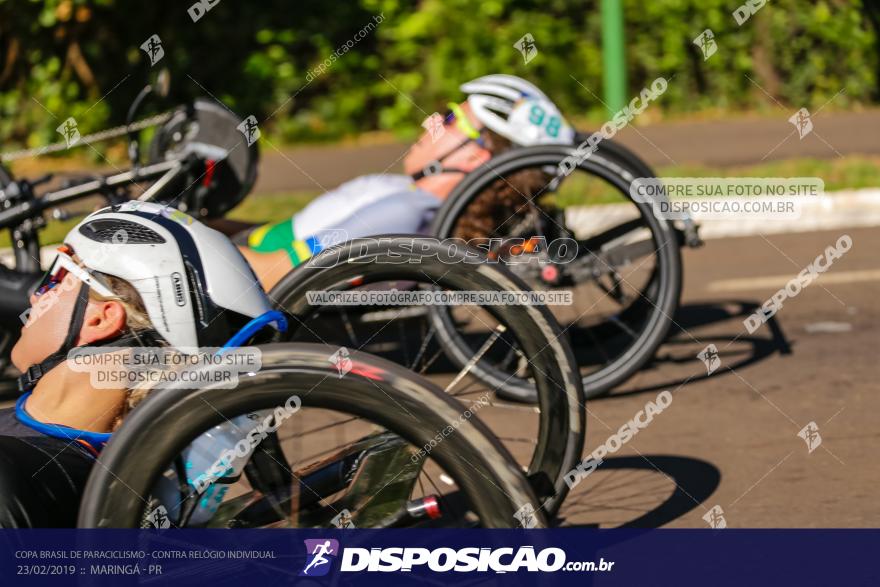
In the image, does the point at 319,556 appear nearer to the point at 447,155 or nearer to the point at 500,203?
the point at 500,203

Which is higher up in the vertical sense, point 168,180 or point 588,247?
point 168,180

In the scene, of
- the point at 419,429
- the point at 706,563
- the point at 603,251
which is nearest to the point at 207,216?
the point at 603,251

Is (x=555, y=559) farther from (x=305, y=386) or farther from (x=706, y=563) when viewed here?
(x=706, y=563)

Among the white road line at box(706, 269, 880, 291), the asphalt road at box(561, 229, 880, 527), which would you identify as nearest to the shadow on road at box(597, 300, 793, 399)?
the asphalt road at box(561, 229, 880, 527)

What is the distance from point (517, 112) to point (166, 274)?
2.79 m

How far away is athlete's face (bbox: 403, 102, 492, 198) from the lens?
18.0 feet

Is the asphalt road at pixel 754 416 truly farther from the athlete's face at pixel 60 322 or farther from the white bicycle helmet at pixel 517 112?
the athlete's face at pixel 60 322

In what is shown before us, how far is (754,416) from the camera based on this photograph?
4844 mm

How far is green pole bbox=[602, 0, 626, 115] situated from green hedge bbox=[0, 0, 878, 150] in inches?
81.4

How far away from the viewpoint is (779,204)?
322 inches

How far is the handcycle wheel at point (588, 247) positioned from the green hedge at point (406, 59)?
6.40 meters

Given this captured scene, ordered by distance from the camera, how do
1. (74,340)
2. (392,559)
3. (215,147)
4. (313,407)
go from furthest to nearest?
1. (215,147)
2. (74,340)
3. (392,559)
4. (313,407)

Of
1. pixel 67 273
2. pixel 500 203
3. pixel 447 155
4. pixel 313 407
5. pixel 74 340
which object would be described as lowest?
pixel 313 407

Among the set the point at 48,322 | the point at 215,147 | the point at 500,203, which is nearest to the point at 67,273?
the point at 48,322
